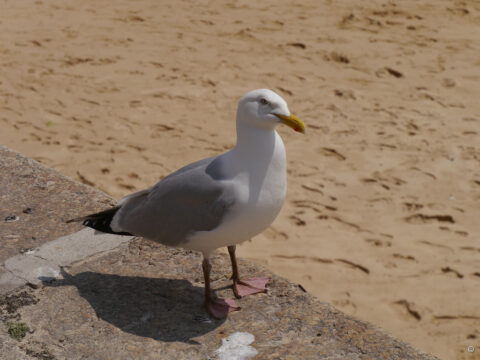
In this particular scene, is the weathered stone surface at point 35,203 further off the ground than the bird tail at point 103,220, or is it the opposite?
the bird tail at point 103,220

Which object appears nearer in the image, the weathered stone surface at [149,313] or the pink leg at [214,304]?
the weathered stone surface at [149,313]

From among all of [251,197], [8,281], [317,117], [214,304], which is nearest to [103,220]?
[8,281]

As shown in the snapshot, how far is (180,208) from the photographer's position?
102 inches

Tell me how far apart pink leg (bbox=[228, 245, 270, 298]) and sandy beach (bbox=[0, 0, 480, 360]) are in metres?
0.78

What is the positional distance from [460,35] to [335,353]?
20.4 ft

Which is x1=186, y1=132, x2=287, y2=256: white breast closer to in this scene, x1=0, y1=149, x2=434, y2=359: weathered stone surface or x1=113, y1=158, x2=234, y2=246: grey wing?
x1=113, y1=158, x2=234, y2=246: grey wing

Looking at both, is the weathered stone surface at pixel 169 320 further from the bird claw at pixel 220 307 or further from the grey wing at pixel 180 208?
the grey wing at pixel 180 208

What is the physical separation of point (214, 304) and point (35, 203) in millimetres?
1241

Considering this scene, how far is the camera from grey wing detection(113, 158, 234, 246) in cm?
248

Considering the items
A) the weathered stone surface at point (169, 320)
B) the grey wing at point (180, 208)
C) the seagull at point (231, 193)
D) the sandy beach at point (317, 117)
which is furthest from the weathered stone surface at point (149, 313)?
the sandy beach at point (317, 117)

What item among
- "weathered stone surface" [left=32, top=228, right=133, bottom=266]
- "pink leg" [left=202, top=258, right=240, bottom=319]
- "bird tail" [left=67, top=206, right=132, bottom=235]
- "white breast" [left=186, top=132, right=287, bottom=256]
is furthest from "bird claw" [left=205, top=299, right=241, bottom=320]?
"weathered stone surface" [left=32, top=228, right=133, bottom=266]

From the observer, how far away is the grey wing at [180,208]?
2484 millimetres

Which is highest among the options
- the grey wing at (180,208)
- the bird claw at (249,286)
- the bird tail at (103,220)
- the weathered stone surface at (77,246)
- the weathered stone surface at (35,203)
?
the grey wing at (180,208)

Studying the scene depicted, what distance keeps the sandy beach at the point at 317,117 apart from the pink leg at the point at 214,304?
0.95m
